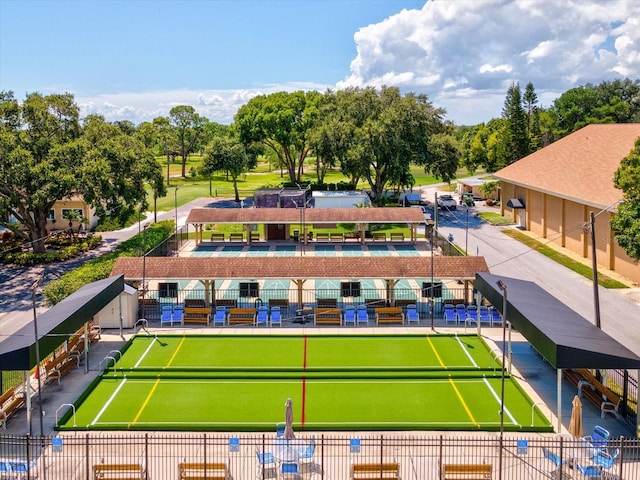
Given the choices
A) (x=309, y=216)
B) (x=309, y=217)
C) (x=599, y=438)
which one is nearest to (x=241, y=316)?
(x=599, y=438)

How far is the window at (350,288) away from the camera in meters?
35.2

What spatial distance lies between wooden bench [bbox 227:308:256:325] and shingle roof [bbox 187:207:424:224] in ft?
58.8

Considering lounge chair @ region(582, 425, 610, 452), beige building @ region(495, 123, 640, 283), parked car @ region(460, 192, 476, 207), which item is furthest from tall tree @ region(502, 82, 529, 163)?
lounge chair @ region(582, 425, 610, 452)

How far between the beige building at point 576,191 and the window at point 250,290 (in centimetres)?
2140

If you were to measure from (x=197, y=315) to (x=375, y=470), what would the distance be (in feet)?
57.2

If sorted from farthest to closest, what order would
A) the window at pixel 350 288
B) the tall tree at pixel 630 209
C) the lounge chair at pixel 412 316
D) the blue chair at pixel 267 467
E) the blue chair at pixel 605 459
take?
the window at pixel 350 288
the lounge chair at pixel 412 316
the tall tree at pixel 630 209
the blue chair at pixel 267 467
the blue chair at pixel 605 459

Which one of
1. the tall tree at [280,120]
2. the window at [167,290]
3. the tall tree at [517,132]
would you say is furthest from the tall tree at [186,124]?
the window at [167,290]

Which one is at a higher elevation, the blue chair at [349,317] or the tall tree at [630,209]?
the tall tree at [630,209]

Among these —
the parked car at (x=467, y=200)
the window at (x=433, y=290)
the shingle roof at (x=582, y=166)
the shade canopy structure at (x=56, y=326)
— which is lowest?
the window at (x=433, y=290)

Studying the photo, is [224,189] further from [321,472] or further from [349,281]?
[321,472]

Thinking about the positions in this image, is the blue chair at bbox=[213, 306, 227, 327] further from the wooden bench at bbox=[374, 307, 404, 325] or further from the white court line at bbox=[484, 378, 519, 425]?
the white court line at bbox=[484, 378, 519, 425]

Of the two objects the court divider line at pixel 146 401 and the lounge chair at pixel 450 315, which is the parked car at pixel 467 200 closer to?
the lounge chair at pixel 450 315

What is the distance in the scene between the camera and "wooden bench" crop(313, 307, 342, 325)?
32031 millimetres

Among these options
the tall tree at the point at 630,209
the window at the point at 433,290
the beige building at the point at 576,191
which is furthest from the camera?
the beige building at the point at 576,191
